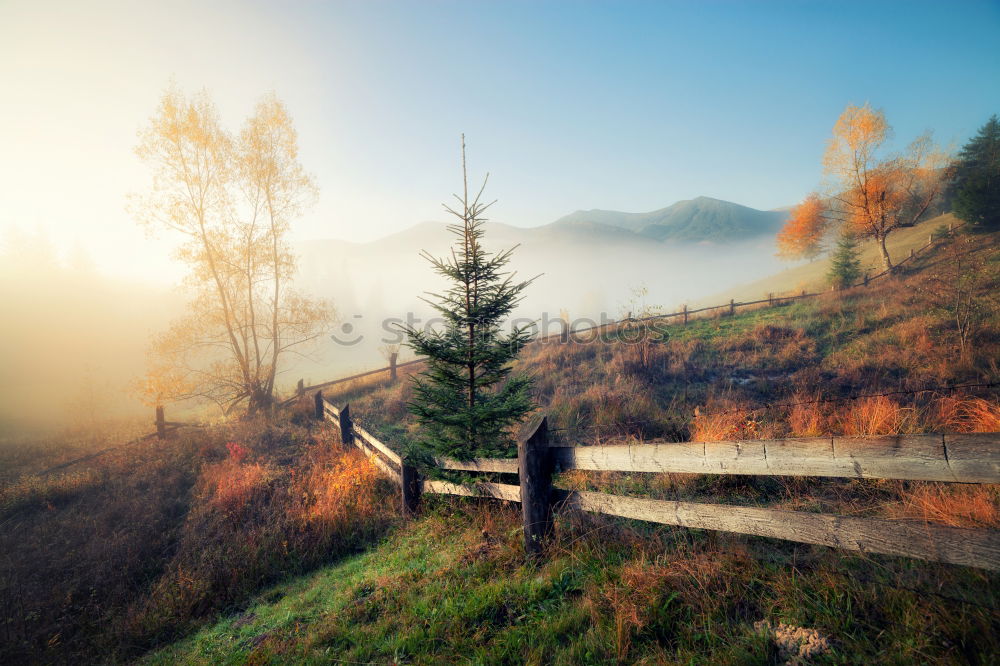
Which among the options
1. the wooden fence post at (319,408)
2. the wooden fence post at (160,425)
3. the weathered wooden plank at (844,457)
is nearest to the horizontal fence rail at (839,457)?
the weathered wooden plank at (844,457)

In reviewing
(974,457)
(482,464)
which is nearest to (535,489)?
(482,464)

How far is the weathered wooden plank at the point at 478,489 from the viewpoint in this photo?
481cm

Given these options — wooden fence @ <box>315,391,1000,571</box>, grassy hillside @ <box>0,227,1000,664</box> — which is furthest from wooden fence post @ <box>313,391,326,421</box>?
wooden fence @ <box>315,391,1000,571</box>

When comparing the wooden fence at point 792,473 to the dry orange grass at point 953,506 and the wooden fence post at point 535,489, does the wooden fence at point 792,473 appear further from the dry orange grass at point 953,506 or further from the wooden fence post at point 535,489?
the dry orange grass at point 953,506

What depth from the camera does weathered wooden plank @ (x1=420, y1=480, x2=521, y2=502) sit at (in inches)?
189

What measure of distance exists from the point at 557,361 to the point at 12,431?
33.0m

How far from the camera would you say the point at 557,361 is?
17.6 metres

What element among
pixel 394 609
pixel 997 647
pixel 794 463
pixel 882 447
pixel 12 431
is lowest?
pixel 12 431

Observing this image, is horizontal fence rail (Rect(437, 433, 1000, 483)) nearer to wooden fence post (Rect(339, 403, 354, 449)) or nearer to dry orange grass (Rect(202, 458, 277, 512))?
dry orange grass (Rect(202, 458, 277, 512))

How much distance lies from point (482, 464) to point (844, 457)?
3.95m

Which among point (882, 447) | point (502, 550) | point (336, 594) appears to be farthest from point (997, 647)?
point (336, 594)

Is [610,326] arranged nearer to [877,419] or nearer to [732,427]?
[732,427]

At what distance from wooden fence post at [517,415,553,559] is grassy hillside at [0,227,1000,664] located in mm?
232

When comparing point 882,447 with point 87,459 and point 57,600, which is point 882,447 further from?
point 87,459
